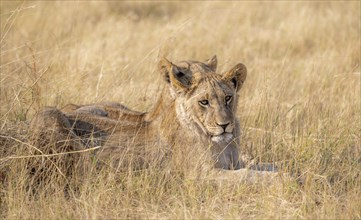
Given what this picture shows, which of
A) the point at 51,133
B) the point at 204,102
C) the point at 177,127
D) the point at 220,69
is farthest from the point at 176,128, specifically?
the point at 220,69

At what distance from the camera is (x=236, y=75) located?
635 cm

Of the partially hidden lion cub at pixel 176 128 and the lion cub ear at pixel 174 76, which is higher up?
the lion cub ear at pixel 174 76

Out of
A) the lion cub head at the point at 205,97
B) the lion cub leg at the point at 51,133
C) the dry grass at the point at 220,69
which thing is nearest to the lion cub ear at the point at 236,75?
the lion cub head at the point at 205,97

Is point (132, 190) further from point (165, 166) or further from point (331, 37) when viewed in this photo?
point (331, 37)

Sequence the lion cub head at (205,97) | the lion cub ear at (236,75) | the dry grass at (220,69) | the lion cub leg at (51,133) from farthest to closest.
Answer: the lion cub ear at (236,75) < the lion cub head at (205,97) < the lion cub leg at (51,133) < the dry grass at (220,69)

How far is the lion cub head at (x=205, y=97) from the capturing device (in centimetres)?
611

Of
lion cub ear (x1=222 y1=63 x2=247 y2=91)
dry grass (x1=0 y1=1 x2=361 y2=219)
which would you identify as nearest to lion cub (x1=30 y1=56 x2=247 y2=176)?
lion cub ear (x1=222 y1=63 x2=247 y2=91)

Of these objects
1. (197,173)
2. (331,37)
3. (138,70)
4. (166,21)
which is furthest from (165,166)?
(166,21)

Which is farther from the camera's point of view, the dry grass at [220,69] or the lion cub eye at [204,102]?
the lion cub eye at [204,102]

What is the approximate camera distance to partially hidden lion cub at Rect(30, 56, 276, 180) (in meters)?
6.12

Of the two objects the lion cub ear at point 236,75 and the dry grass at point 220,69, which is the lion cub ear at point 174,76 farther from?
the dry grass at point 220,69

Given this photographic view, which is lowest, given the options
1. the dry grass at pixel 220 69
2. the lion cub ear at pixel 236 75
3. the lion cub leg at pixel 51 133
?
the dry grass at pixel 220 69

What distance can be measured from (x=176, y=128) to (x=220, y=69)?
2.61 m

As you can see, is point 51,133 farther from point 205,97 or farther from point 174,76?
point 205,97
